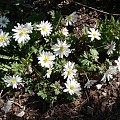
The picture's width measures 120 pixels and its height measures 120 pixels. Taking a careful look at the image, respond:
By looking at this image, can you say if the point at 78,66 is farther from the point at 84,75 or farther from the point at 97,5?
the point at 97,5

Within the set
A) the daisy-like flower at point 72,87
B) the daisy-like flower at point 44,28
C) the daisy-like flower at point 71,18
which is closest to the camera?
the daisy-like flower at point 72,87

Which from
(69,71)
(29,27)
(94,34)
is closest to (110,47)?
(94,34)

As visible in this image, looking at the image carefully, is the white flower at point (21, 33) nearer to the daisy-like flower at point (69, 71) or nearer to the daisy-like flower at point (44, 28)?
the daisy-like flower at point (44, 28)

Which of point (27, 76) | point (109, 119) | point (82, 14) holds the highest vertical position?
point (82, 14)

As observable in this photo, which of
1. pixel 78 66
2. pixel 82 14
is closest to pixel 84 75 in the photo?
pixel 78 66

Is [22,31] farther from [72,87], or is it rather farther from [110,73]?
[110,73]

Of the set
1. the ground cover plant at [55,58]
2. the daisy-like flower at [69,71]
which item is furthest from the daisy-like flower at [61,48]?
the daisy-like flower at [69,71]

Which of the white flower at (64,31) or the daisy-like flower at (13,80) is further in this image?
the white flower at (64,31)
